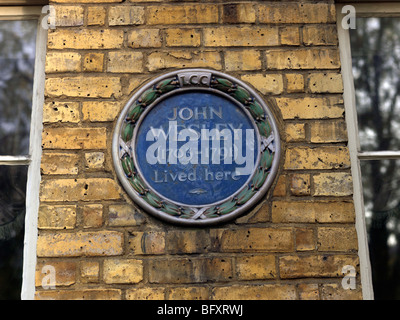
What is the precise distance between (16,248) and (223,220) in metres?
0.95

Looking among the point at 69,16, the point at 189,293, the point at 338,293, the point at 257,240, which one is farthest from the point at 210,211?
the point at 69,16

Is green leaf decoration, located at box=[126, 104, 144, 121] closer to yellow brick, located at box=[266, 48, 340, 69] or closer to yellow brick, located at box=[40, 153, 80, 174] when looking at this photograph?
yellow brick, located at box=[40, 153, 80, 174]

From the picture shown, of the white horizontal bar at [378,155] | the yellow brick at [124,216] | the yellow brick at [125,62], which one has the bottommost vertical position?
the yellow brick at [124,216]

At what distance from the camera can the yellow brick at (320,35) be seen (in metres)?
2.21

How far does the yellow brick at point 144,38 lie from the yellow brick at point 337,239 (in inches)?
42.5

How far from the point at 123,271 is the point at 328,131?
104 cm

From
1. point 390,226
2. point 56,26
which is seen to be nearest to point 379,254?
point 390,226

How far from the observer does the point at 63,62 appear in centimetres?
217

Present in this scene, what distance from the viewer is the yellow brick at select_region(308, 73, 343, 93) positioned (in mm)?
2152

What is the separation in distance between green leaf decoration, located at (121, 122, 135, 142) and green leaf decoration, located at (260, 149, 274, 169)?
56 cm

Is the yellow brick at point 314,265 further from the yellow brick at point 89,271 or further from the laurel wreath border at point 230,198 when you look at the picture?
the yellow brick at point 89,271

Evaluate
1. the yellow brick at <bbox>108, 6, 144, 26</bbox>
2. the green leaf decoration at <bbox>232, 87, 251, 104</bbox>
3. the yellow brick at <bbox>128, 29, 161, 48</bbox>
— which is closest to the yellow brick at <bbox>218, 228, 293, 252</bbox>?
the green leaf decoration at <bbox>232, 87, 251, 104</bbox>

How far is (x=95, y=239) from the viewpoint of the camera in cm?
197

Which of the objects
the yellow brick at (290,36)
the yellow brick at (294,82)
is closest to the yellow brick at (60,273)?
the yellow brick at (294,82)
